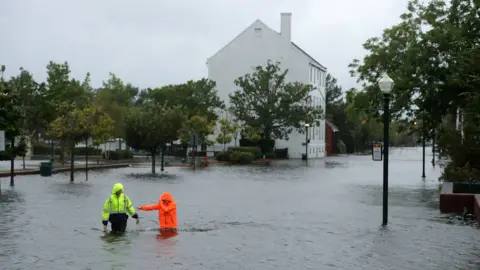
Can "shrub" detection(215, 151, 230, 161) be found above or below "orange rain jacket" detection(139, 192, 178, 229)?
above

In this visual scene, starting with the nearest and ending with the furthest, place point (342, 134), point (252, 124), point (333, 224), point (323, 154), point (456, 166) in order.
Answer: point (333, 224) < point (456, 166) < point (252, 124) < point (323, 154) < point (342, 134)

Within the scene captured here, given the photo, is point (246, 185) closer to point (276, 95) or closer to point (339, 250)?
point (339, 250)

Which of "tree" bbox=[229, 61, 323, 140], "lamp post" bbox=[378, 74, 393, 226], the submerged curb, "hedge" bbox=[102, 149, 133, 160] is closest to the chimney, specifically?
"tree" bbox=[229, 61, 323, 140]

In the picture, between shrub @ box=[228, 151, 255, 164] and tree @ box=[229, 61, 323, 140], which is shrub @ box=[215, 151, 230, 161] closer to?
shrub @ box=[228, 151, 255, 164]

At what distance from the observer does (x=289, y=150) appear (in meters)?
78.4

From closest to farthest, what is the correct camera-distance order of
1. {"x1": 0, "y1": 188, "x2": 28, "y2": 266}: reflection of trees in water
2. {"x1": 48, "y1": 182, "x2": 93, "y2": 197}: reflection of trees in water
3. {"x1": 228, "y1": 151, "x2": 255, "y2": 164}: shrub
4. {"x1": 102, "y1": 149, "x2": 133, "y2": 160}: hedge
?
{"x1": 0, "y1": 188, "x2": 28, "y2": 266}: reflection of trees in water
{"x1": 48, "y1": 182, "x2": 93, "y2": 197}: reflection of trees in water
{"x1": 228, "y1": 151, "x2": 255, "y2": 164}: shrub
{"x1": 102, "y1": 149, "x2": 133, "y2": 160}: hedge

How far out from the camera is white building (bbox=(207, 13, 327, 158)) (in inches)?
3091

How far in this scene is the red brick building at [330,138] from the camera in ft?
315

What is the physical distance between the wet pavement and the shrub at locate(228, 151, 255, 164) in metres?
32.4

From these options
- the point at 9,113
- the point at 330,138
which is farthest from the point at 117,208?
the point at 330,138

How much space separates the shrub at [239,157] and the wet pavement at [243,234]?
32.4 metres

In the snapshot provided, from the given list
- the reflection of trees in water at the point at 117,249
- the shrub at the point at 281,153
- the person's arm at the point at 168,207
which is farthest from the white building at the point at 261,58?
the reflection of trees in water at the point at 117,249

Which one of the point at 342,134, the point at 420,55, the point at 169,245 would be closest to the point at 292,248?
the point at 169,245

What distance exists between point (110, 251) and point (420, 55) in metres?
21.3
